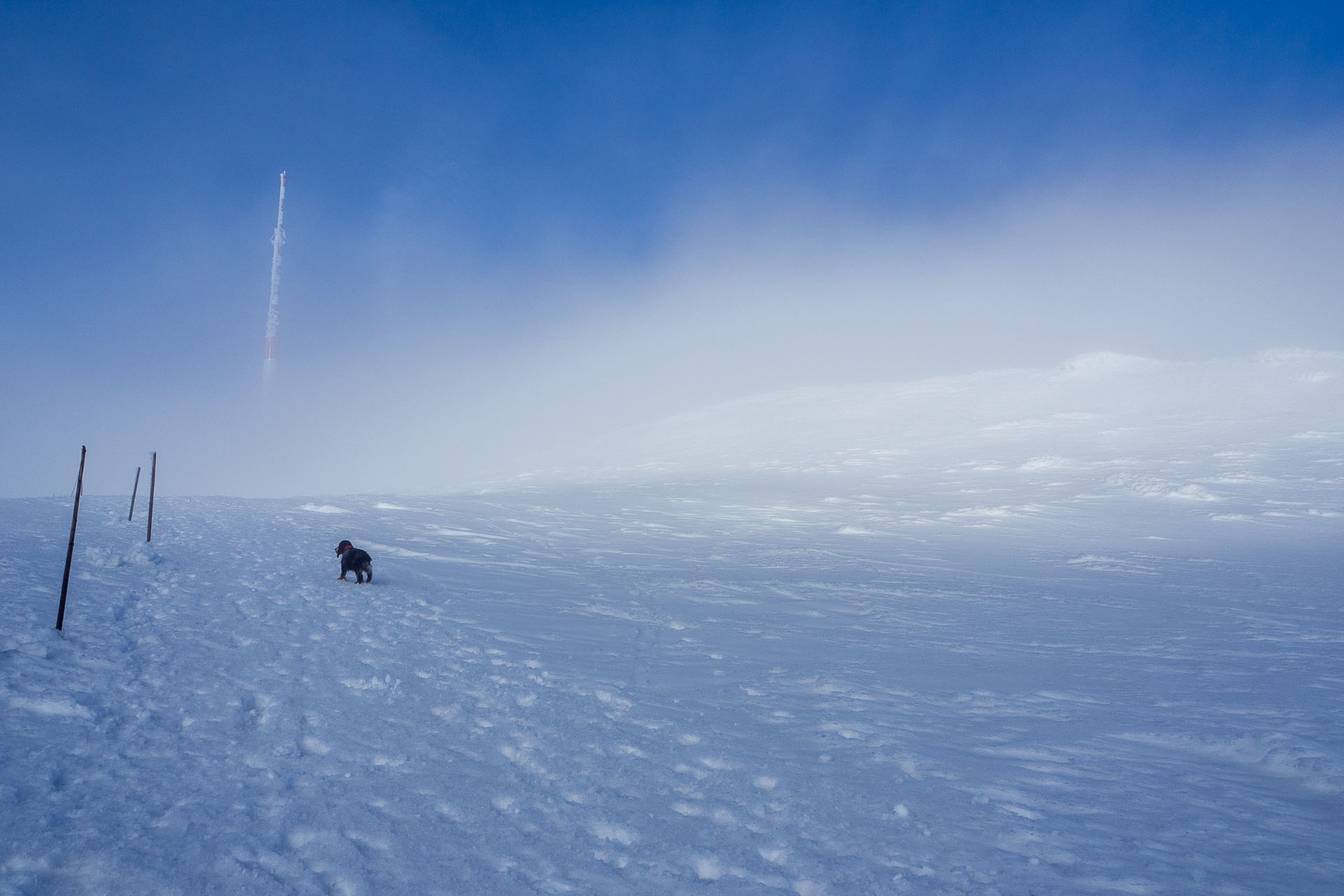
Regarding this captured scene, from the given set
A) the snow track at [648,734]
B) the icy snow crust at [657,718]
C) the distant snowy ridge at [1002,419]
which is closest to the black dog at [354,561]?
the snow track at [648,734]

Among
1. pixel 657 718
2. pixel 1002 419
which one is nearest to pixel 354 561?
pixel 657 718

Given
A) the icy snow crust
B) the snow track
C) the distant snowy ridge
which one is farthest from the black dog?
the distant snowy ridge

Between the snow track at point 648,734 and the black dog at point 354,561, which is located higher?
the black dog at point 354,561

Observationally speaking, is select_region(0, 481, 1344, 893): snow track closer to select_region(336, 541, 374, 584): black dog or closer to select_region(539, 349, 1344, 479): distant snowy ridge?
select_region(336, 541, 374, 584): black dog

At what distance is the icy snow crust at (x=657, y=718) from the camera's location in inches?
135

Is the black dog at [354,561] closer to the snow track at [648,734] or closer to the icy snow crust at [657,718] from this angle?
the snow track at [648,734]

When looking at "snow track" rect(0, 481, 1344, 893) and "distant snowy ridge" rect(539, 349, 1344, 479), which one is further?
"distant snowy ridge" rect(539, 349, 1344, 479)

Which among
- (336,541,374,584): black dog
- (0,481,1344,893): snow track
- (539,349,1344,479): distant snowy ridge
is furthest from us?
(539,349,1344,479): distant snowy ridge

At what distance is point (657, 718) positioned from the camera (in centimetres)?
542

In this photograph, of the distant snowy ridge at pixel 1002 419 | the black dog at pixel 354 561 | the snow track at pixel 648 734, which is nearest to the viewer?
the snow track at pixel 648 734

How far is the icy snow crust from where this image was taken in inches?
135

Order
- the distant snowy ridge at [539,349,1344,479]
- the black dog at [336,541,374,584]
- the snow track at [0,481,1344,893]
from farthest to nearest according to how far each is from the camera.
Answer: the distant snowy ridge at [539,349,1344,479]
the black dog at [336,541,374,584]
the snow track at [0,481,1344,893]

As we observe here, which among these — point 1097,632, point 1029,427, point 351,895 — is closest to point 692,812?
point 351,895

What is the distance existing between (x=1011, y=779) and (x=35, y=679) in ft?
23.6
